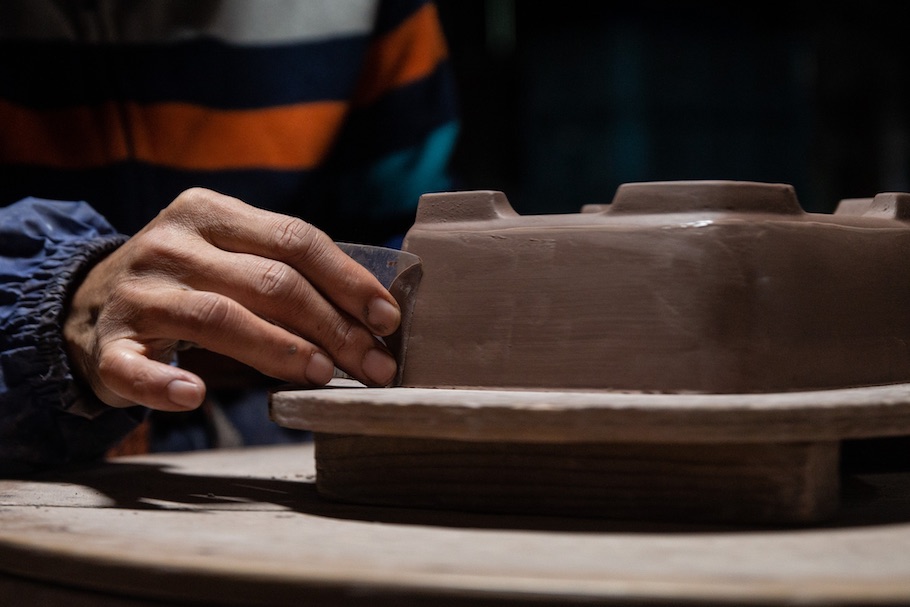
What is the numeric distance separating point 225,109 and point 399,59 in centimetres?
40

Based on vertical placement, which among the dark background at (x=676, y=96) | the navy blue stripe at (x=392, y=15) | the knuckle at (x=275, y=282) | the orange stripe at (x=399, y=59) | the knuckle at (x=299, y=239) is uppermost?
the navy blue stripe at (x=392, y=15)

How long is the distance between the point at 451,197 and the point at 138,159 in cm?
95

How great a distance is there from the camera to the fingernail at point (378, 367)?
0.97 meters

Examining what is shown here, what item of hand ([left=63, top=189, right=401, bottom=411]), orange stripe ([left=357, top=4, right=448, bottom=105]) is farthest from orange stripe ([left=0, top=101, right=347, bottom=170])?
hand ([left=63, top=189, right=401, bottom=411])

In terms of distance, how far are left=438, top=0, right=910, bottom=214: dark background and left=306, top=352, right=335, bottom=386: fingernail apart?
2.81 meters

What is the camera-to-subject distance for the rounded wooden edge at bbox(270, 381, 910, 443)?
28.8 inches

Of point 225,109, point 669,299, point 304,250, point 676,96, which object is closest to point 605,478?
point 669,299

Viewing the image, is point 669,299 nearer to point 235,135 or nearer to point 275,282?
point 275,282

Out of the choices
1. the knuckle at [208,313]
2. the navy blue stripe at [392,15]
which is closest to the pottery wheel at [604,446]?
the knuckle at [208,313]

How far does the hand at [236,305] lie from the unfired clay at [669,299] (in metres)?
0.07

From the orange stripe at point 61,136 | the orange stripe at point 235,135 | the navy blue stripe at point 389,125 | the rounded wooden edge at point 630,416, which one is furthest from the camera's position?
the navy blue stripe at point 389,125

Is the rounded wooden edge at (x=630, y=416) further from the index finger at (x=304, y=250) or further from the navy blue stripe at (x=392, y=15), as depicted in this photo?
the navy blue stripe at (x=392, y=15)

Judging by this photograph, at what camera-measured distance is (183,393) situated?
939mm

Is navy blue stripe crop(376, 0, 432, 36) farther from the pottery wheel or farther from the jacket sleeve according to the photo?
the pottery wheel
